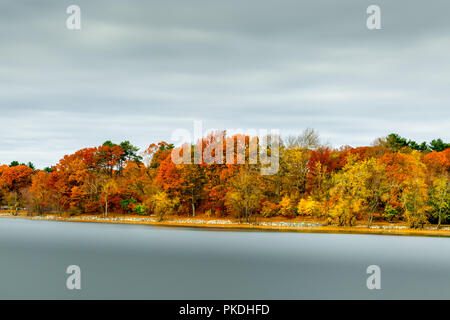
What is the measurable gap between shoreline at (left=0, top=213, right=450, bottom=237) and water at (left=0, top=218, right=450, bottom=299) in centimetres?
790

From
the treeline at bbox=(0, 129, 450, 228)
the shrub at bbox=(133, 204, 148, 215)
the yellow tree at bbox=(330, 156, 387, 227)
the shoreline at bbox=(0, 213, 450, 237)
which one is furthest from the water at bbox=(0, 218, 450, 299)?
the shrub at bbox=(133, 204, 148, 215)

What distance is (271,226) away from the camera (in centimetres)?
5403

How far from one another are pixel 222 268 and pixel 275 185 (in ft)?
123

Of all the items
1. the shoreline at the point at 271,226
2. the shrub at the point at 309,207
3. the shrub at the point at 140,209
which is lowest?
the shoreline at the point at 271,226

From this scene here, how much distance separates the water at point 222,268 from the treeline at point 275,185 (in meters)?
11.4

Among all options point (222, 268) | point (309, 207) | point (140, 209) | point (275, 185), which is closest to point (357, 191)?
point (309, 207)

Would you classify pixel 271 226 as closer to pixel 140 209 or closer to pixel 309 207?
pixel 309 207

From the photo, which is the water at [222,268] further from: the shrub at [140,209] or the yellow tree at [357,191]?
the shrub at [140,209]

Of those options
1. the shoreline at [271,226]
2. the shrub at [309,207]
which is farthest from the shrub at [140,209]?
the shrub at [309,207]

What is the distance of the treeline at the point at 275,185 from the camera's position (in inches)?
1940

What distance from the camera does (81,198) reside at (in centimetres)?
7100
